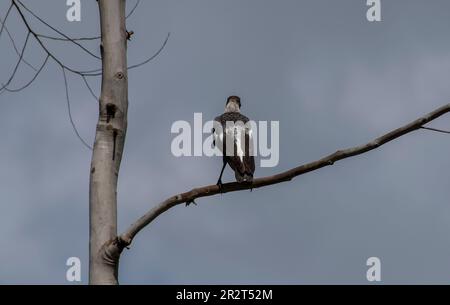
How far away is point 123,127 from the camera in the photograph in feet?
16.7

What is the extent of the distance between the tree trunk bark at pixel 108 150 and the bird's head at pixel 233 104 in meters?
4.52

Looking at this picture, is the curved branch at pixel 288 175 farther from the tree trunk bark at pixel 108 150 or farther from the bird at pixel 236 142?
the bird at pixel 236 142

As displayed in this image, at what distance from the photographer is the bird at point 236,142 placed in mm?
7298

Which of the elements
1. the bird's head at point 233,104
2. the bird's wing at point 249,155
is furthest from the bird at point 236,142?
the bird's head at point 233,104

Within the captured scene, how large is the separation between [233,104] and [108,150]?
5.19m

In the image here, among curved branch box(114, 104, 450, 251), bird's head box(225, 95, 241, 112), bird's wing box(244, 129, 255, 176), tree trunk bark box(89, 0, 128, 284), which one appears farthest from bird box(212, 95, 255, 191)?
tree trunk bark box(89, 0, 128, 284)

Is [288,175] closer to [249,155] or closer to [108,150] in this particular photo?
[108,150]

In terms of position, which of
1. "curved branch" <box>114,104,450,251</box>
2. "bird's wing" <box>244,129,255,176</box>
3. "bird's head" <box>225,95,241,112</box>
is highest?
"bird's head" <box>225,95,241,112</box>

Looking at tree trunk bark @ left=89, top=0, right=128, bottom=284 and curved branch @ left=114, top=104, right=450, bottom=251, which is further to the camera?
curved branch @ left=114, top=104, right=450, bottom=251

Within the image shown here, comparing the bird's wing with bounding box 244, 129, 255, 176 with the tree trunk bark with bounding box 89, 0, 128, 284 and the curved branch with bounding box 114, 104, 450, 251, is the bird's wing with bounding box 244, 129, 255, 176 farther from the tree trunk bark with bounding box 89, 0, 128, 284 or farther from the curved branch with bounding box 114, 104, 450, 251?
the tree trunk bark with bounding box 89, 0, 128, 284

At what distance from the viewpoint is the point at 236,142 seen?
807cm

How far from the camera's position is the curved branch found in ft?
15.9

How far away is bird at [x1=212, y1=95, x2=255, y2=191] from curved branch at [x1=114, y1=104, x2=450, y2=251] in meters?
1.73
